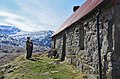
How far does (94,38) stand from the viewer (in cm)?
1055

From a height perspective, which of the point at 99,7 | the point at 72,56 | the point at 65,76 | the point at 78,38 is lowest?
the point at 65,76

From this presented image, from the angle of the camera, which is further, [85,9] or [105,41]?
[85,9]

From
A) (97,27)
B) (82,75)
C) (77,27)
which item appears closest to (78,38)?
(77,27)

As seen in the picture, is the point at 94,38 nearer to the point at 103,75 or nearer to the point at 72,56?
the point at 103,75

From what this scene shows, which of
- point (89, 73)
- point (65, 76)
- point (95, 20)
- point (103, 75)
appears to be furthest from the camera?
point (65, 76)

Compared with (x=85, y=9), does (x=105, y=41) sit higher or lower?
lower

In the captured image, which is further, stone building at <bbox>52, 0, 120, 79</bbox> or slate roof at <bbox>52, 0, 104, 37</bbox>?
slate roof at <bbox>52, 0, 104, 37</bbox>

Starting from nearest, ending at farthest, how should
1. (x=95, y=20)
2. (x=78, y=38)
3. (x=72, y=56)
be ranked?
A: (x=95, y=20)
(x=78, y=38)
(x=72, y=56)

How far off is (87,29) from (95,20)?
51.5 inches

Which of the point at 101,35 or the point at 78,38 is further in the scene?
the point at 78,38

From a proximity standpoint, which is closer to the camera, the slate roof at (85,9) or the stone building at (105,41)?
the stone building at (105,41)

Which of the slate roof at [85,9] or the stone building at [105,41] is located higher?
the slate roof at [85,9]

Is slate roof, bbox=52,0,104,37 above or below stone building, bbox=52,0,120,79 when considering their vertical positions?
above

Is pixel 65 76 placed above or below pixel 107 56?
below
